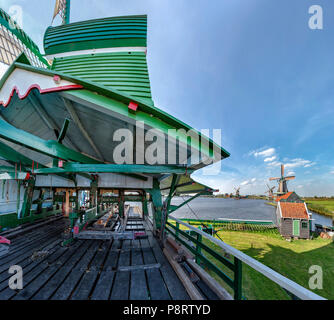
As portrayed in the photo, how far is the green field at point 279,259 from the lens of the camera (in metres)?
8.35

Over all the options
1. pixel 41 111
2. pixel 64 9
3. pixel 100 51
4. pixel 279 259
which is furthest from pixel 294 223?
pixel 64 9

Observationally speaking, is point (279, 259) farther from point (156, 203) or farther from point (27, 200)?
point (27, 200)

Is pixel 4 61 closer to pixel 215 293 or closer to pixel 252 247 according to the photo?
pixel 215 293

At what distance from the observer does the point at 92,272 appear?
2.98m

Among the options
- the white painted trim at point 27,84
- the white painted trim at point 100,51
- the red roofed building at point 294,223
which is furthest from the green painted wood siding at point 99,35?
the red roofed building at point 294,223

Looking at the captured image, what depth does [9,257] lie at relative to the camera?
3.52 m

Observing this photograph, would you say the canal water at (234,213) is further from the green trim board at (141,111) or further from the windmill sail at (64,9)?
the windmill sail at (64,9)

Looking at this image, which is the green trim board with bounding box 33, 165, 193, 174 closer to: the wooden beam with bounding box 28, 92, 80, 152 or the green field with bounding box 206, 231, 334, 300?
the wooden beam with bounding box 28, 92, 80, 152

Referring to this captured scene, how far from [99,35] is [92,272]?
5.91 metres

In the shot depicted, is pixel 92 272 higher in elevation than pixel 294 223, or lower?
higher

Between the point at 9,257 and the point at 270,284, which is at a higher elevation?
the point at 9,257
